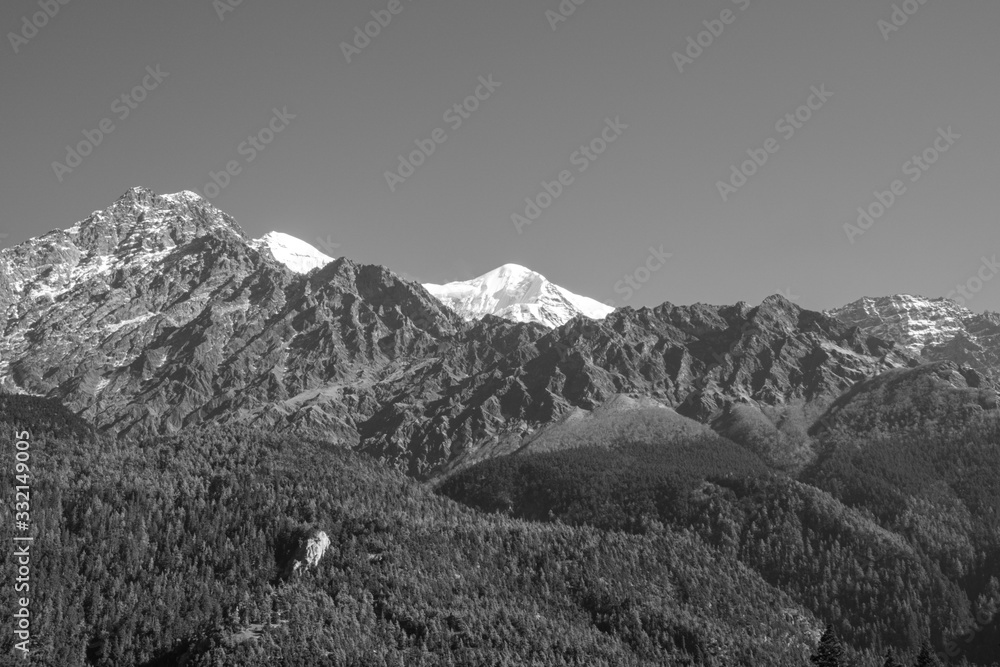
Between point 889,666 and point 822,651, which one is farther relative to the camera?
point 889,666

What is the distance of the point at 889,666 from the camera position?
18525 centimetres

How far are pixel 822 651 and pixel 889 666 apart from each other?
2496 centimetres

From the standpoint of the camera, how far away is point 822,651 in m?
168
